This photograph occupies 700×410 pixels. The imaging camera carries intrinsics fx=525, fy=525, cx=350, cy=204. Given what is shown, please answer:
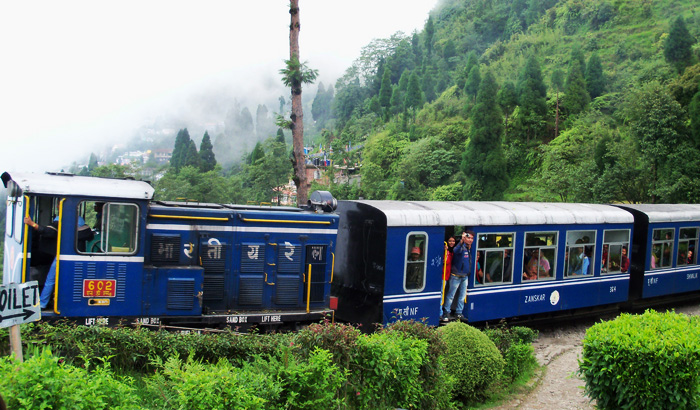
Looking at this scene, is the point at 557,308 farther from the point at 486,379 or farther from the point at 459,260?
the point at 486,379

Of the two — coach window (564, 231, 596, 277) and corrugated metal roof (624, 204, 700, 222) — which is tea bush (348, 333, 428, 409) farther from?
corrugated metal roof (624, 204, 700, 222)

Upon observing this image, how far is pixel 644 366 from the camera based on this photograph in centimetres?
691

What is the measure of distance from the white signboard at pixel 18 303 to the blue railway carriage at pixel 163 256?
3482 mm

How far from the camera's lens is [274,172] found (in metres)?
41.7

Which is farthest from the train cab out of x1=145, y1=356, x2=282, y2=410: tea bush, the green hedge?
x1=145, y1=356, x2=282, y2=410: tea bush

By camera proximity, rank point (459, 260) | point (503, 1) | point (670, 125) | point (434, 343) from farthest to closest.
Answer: point (503, 1)
point (670, 125)
point (459, 260)
point (434, 343)

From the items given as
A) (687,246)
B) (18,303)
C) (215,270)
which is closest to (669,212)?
(687,246)

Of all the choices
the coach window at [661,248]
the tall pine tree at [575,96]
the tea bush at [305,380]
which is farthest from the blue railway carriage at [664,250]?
the tall pine tree at [575,96]

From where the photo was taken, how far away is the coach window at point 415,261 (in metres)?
11.1

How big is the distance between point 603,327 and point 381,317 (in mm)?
4397

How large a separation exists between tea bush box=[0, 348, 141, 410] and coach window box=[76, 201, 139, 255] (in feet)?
14.0

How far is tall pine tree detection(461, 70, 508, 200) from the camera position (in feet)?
129

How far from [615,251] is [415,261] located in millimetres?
7508

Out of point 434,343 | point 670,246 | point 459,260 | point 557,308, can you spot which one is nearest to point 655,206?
point 670,246
